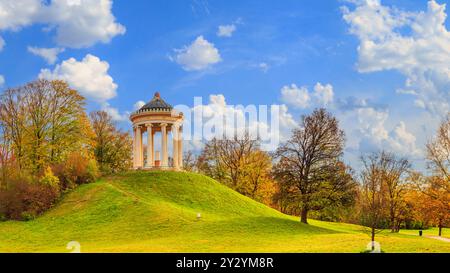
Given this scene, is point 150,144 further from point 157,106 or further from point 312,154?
point 312,154

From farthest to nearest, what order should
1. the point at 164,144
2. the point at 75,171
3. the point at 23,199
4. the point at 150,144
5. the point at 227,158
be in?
the point at 227,158
the point at 164,144
the point at 150,144
the point at 75,171
the point at 23,199

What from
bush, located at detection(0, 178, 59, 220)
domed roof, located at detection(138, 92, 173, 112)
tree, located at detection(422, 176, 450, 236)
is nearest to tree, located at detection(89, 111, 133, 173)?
domed roof, located at detection(138, 92, 173, 112)

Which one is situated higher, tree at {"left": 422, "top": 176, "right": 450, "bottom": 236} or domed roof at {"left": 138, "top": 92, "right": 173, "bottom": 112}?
domed roof at {"left": 138, "top": 92, "right": 173, "bottom": 112}

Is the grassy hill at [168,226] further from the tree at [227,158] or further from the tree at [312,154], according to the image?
the tree at [227,158]

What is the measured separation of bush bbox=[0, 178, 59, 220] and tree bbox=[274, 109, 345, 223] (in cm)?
2254

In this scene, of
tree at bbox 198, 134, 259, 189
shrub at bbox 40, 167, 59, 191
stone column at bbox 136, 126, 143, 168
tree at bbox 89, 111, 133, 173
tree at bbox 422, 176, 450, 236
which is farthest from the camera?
tree at bbox 198, 134, 259, 189

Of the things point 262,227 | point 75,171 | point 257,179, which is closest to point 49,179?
point 75,171

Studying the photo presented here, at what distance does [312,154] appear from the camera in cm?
4031

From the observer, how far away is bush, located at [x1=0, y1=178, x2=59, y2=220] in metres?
41.8

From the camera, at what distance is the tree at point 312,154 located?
40.2m

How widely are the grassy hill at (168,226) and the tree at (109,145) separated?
409 inches

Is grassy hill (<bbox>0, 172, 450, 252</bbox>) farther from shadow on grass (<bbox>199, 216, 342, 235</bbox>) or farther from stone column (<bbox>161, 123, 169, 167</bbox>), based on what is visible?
stone column (<bbox>161, 123, 169, 167</bbox>)

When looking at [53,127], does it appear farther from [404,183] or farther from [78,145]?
[404,183]

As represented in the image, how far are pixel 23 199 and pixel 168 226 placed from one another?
1665 centimetres
